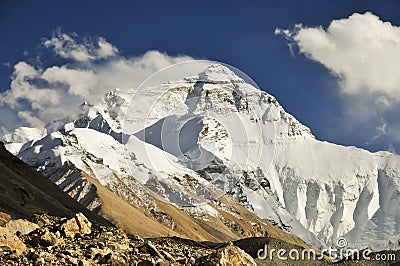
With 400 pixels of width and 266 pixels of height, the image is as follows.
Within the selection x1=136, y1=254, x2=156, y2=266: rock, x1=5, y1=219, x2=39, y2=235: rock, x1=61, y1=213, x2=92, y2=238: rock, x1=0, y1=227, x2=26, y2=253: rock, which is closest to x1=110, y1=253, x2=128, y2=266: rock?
x1=136, y1=254, x2=156, y2=266: rock

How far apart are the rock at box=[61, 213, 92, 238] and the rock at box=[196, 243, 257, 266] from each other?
6785mm

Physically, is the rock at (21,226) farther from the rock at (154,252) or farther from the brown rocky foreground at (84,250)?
the rock at (154,252)

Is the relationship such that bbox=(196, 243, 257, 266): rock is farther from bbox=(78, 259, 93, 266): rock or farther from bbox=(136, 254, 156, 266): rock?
bbox=(78, 259, 93, 266): rock

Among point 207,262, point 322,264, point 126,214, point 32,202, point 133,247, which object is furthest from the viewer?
point 126,214

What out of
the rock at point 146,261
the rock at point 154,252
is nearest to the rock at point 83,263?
the rock at point 146,261

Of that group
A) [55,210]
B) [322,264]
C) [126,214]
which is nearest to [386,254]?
[322,264]

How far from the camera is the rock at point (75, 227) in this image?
30202 millimetres

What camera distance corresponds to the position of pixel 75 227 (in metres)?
31.1

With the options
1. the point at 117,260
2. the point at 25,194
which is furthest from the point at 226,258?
the point at 25,194

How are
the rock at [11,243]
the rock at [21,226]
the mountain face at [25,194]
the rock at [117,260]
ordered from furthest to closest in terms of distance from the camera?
1. the mountain face at [25,194]
2. the rock at [21,226]
3. the rock at [11,243]
4. the rock at [117,260]

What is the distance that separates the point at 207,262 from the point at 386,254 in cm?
6846

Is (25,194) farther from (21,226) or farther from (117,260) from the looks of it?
(117,260)

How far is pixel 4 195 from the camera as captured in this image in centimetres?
9344

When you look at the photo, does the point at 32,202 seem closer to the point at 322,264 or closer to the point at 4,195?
the point at 4,195
